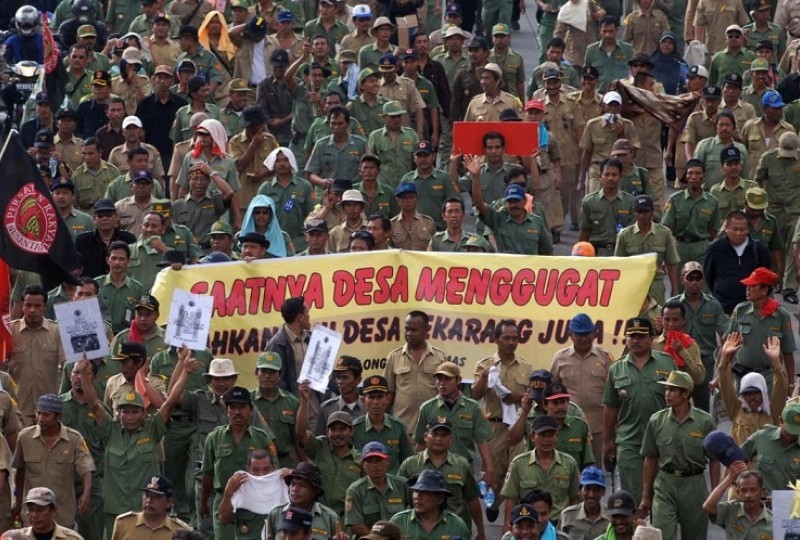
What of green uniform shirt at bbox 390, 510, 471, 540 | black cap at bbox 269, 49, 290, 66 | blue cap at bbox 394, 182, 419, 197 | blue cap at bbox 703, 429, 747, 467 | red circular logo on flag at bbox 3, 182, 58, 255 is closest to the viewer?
green uniform shirt at bbox 390, 510, 471, 540

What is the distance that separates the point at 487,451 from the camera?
1916cm

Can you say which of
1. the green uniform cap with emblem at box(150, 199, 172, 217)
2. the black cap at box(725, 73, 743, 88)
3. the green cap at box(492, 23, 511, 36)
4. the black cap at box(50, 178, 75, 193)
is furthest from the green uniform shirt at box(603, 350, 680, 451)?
the green cap at box(492, 23, 511, 36)

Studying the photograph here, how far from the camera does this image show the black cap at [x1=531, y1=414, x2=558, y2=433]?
1841 centimetres

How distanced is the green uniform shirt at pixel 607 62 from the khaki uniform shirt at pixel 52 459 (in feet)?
38.7

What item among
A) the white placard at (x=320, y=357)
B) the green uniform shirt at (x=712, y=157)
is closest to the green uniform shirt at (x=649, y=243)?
the green uniform shirt at (x=712, y=157)

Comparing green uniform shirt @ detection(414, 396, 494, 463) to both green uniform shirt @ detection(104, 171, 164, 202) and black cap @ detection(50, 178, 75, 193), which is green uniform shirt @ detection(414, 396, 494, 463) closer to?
black cap @ detection(50, 178, 75, 193)

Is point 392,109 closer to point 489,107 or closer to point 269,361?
point 489,107

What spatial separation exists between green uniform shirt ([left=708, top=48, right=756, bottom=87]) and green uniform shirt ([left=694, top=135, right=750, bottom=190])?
352cm

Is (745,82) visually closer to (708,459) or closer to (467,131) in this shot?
(467,131)

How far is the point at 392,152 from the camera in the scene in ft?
81.5

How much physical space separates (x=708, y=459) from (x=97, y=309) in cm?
483

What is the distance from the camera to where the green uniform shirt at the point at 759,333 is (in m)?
20.6

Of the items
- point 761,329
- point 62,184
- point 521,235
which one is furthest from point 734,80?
point 62,184

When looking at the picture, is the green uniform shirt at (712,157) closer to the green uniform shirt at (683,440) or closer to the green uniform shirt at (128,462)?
the green uniform shirt at (683,440)
